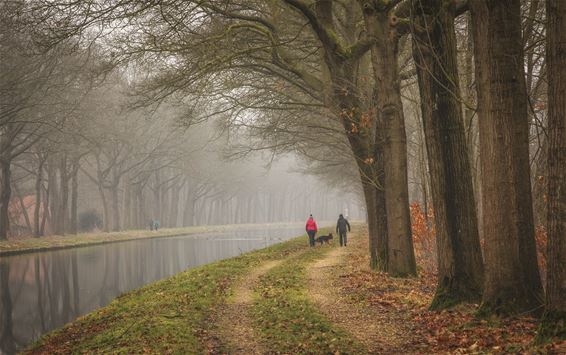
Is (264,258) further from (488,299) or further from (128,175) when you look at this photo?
(128,175)

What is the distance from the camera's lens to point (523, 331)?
7273 mm

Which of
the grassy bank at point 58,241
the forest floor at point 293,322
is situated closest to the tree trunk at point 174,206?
the grassy bank at point 58,241

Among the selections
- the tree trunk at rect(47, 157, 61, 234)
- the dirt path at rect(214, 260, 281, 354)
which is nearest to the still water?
the dirt path at rect(214, 260, 281, 354)

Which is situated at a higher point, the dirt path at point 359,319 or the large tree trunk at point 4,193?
the large tree trunk at point 4,193

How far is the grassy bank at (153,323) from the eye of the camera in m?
9.16

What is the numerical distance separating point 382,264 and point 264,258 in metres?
7.06

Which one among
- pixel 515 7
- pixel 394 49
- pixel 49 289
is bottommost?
pixel 49 289

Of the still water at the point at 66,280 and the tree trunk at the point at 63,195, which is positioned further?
the tree trunk at the point at 63,195

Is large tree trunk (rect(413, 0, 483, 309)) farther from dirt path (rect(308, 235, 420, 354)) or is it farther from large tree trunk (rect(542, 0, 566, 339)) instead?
large tree trunk (rect(542, 0, 566, 339))

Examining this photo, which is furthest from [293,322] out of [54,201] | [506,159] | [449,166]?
[54,201]

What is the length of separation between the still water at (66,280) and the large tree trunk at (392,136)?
853cm

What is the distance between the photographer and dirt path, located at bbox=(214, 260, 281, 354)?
8.66 metres

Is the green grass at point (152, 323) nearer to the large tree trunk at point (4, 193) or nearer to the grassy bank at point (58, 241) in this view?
the grassy bank at point (58, 241)

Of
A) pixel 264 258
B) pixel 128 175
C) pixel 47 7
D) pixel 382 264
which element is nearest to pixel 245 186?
pixel 128 175
